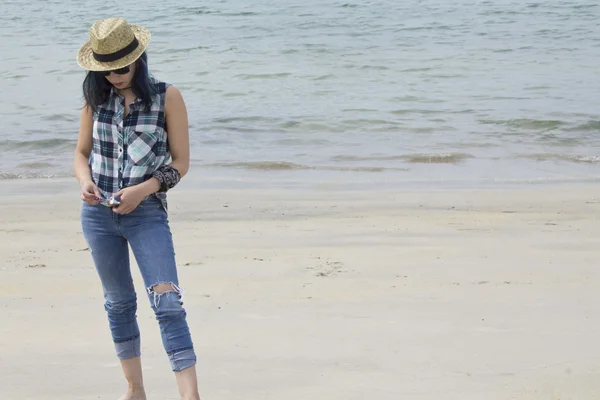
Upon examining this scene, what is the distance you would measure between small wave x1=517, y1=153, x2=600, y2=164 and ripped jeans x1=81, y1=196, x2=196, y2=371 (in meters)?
8.00

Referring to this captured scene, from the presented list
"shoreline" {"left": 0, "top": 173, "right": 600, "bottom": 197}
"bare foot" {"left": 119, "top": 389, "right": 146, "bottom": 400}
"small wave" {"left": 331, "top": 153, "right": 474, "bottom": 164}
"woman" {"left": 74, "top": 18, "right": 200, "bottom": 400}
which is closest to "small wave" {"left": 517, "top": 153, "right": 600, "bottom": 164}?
"small wave" {"left": 331, "top": 153, "right": 474, "bottom": 164}

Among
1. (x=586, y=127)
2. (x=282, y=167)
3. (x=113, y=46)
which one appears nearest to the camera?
(x=113, y=46)

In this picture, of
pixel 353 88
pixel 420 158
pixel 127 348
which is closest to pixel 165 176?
pixel 127 348

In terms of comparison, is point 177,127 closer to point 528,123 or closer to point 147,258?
point 147,258

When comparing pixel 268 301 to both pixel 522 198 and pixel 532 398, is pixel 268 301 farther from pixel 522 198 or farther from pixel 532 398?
pixel 522 198

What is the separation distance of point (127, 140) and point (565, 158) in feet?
27.2

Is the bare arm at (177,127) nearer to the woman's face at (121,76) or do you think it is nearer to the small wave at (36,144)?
the woman's face at (121,76)

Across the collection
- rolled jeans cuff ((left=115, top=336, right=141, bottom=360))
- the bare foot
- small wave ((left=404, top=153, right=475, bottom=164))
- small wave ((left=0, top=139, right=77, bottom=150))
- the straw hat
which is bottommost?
small wave ((left=404, top=153, right=475, bottom=164))

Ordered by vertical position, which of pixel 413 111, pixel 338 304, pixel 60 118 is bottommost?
pixel 413 111

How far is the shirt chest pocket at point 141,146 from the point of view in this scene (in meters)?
3.27

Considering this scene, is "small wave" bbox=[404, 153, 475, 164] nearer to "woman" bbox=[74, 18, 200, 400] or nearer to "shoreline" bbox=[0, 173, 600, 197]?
"shoreline" bbox=[0, 173, 600, 197]

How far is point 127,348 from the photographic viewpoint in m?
3.60

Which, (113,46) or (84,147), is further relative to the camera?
(84,147)

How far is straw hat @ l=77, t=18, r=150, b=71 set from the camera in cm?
321
